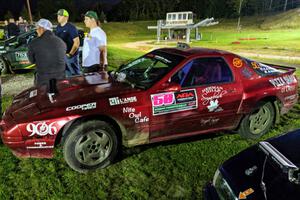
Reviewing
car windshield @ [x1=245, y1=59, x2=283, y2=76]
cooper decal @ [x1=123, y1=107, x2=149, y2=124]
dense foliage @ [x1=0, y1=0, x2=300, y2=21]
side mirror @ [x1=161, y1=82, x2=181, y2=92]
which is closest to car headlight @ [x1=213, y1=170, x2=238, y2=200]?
cooper decal @ [x1=123, y1=107, x2=149, y2=124]

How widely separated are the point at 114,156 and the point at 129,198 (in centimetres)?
75

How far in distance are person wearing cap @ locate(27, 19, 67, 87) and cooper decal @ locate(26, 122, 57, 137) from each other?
1374 millimetres

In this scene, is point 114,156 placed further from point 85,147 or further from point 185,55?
point 185,55

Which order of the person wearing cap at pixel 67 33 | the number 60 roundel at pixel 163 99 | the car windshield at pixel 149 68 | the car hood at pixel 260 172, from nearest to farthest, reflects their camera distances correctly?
the car hood at pixel 260 172
the number 60 roundel at pixel 163 99
the car windshield at pixel 149 68
the person wearing cap at pixel 67 33

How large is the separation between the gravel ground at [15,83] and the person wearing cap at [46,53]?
337 cm

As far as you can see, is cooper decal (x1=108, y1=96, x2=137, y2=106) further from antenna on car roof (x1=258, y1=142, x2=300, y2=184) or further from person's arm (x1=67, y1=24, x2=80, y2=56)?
person's arm (x1=67, y1=24, x2=80, y2=56)

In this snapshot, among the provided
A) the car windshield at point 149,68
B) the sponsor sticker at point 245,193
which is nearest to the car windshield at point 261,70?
the car windshield at point 149,68

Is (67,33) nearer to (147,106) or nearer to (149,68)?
(149,68)

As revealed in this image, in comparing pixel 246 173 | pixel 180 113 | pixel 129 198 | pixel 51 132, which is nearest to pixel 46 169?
pixel 51 132

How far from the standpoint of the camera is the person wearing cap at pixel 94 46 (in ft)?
18.7

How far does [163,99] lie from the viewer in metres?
4.12

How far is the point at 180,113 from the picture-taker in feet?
13.9

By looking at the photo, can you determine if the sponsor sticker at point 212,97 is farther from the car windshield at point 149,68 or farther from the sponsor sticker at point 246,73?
the car windshield at point 149,68

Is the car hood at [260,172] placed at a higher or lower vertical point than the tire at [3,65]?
higher
